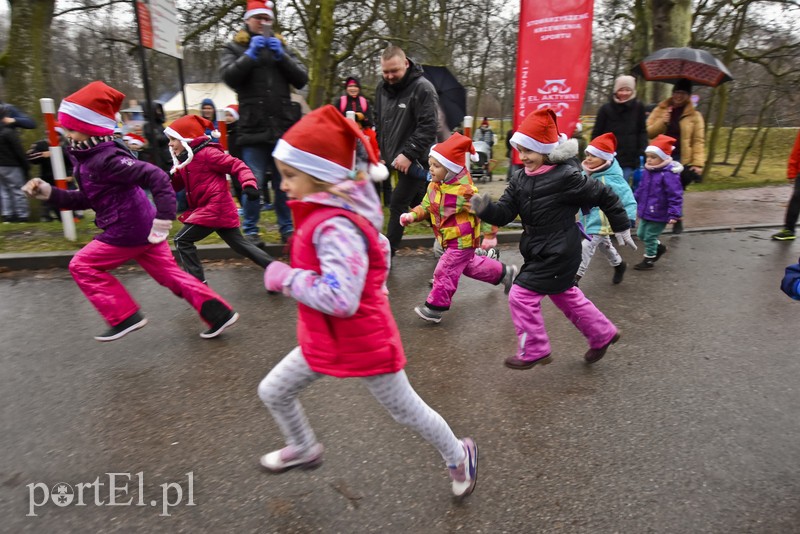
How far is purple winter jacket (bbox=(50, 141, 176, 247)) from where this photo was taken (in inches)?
143

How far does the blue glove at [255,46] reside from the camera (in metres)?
5.63

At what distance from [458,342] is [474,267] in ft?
2.88

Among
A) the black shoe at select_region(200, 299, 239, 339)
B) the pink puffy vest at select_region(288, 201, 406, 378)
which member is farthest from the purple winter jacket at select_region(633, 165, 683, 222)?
the pink puffy vest at select_region(288, 201, 406, 378)

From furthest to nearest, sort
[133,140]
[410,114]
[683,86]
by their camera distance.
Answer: [133,140]
[683,86]
[410,114]

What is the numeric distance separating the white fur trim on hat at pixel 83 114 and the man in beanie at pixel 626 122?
564 centimetres

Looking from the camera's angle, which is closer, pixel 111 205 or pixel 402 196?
pixel 111 205

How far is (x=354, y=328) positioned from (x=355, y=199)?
0.49 m

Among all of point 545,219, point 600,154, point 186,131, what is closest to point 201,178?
point 186,131

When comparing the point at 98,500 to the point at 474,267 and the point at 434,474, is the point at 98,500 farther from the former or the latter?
the point at 474,267

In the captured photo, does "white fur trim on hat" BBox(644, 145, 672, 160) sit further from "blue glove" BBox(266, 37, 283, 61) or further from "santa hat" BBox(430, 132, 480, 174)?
"blue glove" BBox(266, 37, 283, 61)

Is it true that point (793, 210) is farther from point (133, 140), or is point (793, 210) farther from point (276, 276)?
point (133, 140)

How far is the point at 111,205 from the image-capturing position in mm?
3771

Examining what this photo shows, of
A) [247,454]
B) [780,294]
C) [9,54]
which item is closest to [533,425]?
[247,454]

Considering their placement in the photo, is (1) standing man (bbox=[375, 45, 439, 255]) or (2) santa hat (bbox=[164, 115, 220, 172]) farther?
(1) standing man (bbox=[375, 45, 439, 255])
